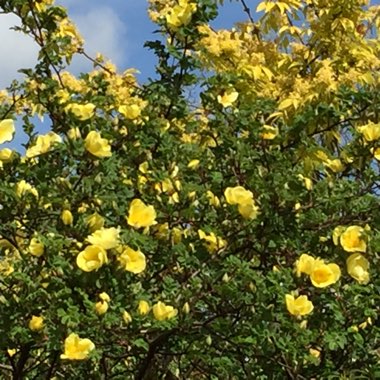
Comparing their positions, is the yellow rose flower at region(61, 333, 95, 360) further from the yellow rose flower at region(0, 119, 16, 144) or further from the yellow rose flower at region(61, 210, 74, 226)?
the yellow rose flower at region(0, 119, 16, 144)

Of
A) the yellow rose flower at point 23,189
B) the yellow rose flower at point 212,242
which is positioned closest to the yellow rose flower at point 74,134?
the yellow rose flower at point 23,189

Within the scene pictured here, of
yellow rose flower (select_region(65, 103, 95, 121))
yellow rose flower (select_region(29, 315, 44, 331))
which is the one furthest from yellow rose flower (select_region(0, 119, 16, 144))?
yellow rose flower (select_region(29, 315, 44, 331))

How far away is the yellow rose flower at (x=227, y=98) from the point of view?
2715mm

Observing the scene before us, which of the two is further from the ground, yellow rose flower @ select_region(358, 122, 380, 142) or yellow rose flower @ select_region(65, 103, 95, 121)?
yellow rose flower @ select_region(358, 122, 380, 142)

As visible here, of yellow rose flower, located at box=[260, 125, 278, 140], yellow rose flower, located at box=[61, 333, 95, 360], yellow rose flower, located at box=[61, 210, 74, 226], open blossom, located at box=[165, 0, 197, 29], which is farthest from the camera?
open blossom, located at box=[165, 0, 197, 29]

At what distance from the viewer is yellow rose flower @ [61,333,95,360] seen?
194 centimetres

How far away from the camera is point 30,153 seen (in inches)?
95.2

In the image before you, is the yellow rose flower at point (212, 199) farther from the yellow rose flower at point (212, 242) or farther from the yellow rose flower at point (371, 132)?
the yellow rose flower at point (371, 132)

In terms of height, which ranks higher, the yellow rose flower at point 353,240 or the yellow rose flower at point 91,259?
the yellow rose flower at point 353,240

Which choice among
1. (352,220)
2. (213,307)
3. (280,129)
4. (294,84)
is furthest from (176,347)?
(294,84)

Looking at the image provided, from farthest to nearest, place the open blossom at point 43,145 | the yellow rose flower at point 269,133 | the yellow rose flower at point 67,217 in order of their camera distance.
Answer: the yellow rose flower at point 269,133
the open blossom at point 43,145
the yellow rose flower at point 67,217

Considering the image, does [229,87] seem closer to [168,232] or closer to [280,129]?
[280,129]

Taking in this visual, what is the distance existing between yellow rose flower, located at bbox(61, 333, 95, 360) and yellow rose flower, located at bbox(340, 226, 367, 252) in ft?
2.24

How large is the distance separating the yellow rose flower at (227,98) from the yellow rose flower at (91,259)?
2.97 ft
